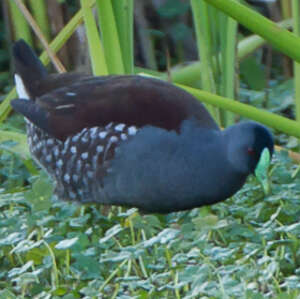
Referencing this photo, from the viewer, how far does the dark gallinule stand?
282cm

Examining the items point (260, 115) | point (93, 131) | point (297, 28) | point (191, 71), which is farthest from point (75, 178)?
point (191, 71)

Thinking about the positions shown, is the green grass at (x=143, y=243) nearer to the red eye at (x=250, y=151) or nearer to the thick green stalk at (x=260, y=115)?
the thick green stalk at (x=260, y=115)

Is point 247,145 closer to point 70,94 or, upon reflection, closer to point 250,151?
point 250,151

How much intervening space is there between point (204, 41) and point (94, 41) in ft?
1.46

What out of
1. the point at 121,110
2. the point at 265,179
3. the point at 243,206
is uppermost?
the point at 121,110

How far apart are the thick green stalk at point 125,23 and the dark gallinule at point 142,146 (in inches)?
6.4

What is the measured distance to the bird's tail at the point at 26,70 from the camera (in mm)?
3400

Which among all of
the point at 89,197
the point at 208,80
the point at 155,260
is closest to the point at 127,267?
the point at 155,260

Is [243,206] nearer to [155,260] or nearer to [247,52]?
[155,260]

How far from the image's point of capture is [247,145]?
277 centimetres

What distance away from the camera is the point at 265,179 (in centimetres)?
281

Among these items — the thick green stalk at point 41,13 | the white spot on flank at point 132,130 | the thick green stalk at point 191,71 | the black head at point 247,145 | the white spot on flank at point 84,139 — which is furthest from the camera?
the thick green stalk at point 41,13

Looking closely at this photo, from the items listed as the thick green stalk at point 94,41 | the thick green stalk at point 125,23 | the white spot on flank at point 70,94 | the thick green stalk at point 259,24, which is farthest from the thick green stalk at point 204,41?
the thick green stalk at point 259,24

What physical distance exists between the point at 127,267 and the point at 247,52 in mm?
1587
